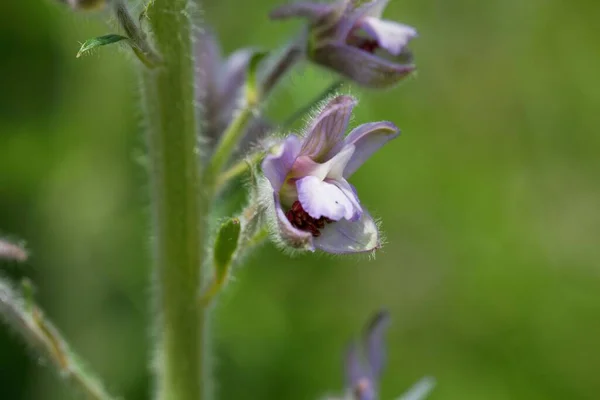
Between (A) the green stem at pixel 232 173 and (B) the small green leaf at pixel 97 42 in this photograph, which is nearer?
(B) the small green leaf at pixel 97 42

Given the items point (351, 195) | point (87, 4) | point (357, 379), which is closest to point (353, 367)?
point (357, 379)

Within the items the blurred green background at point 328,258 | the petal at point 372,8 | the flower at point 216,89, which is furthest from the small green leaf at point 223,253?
the blurred green background at point 328,258

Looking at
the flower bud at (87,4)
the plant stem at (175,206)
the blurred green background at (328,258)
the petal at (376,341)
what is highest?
the flower bud at (87,4)

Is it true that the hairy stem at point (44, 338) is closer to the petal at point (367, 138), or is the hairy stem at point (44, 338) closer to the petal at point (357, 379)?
the petal at point (357, 379)

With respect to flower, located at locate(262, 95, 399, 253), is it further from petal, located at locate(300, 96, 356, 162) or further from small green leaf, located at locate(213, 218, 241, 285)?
small green leaf, located at locate(213, 218, 241, 285)

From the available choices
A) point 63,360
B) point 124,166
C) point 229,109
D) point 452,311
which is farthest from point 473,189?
point 63,360

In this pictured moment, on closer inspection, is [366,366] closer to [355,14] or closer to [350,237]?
[350,237]

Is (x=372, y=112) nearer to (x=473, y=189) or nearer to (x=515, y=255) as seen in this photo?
(x=473, y=189)
